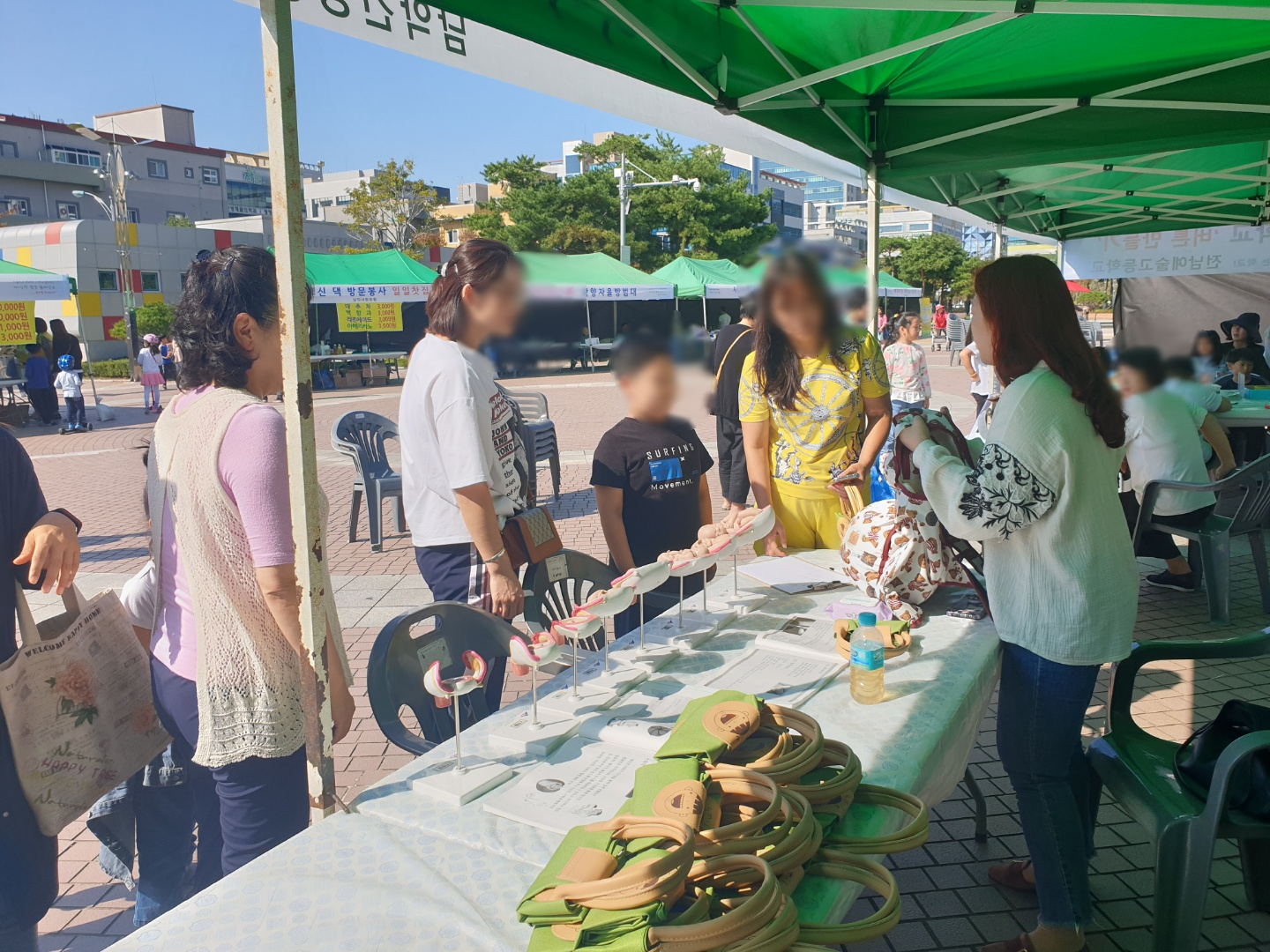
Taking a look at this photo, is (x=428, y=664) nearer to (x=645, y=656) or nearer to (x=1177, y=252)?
(x=645, y=656)

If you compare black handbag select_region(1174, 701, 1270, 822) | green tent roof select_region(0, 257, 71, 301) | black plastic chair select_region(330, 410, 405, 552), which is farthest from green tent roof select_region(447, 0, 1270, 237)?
green tent roof select_region(0, 257, 71, 301)

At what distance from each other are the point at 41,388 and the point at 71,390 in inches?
44.9

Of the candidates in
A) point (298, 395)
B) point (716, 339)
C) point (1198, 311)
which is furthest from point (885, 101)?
point (1198, 311)

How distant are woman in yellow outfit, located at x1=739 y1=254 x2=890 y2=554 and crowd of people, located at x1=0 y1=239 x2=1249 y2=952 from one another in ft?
0.04

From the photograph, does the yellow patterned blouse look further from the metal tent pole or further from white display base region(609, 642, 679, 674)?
the metal tent pole

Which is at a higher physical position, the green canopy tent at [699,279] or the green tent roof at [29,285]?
the green canopy tent at [699,279]

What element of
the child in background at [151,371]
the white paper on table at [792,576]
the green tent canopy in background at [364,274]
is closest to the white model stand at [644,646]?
the white paper on table at [792,576]

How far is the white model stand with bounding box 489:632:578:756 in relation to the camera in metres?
1.68

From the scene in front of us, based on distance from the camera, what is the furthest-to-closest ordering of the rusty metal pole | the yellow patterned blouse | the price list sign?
1. the price list sign
2. the yellow patterned blouse
3. the rusty metal pole

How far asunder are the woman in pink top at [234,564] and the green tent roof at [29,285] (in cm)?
1168

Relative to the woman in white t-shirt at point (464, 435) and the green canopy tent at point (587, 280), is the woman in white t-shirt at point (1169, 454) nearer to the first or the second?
the green canopy tent at point (587, 280)

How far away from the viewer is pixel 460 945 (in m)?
1.14

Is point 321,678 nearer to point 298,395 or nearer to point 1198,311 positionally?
point 298,395

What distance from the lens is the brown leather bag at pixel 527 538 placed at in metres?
2.52
